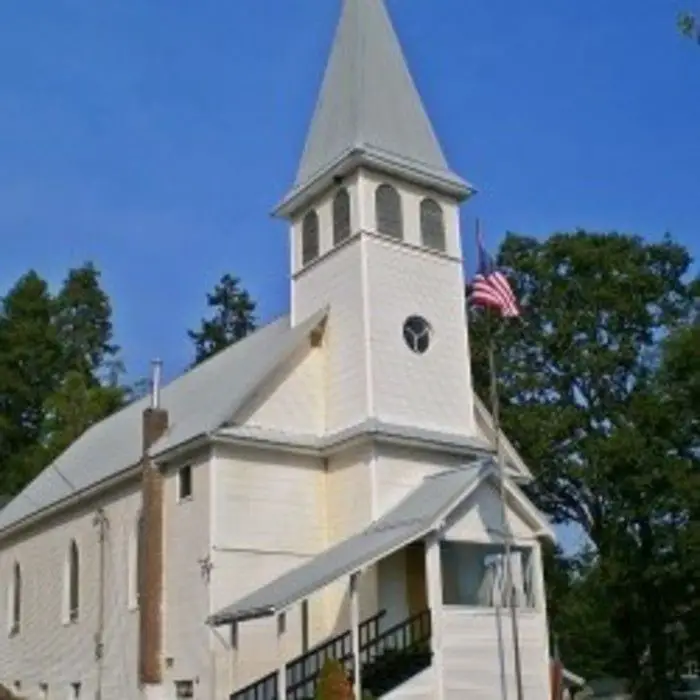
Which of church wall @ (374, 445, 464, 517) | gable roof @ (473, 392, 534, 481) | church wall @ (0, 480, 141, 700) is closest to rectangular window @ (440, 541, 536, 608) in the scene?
church wall @ (374, 445, 464, 517)

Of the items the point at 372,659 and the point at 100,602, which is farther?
the point at 100,602

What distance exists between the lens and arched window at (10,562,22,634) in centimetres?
3528

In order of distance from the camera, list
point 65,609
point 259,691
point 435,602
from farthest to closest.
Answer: point 65,609 < point 259,691 < point 435,602

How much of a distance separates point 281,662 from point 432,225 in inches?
471

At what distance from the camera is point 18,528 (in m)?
35.4

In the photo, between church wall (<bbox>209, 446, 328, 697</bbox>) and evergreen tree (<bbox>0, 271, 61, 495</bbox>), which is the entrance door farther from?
evergreen tree (<bbox>0, 271, 61, 495</bbox>)

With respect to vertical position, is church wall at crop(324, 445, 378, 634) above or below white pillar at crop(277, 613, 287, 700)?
above

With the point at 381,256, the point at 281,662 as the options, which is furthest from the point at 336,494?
the point at 381,256

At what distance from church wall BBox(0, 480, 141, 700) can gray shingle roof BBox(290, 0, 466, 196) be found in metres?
10.3

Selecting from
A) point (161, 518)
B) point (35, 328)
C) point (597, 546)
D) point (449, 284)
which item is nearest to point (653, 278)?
point (597, 546)

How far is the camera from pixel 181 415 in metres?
29.2

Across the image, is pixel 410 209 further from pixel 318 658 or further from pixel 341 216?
pixel 318 658

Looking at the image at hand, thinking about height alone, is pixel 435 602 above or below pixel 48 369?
below

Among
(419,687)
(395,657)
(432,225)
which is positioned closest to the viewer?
(419,687)
